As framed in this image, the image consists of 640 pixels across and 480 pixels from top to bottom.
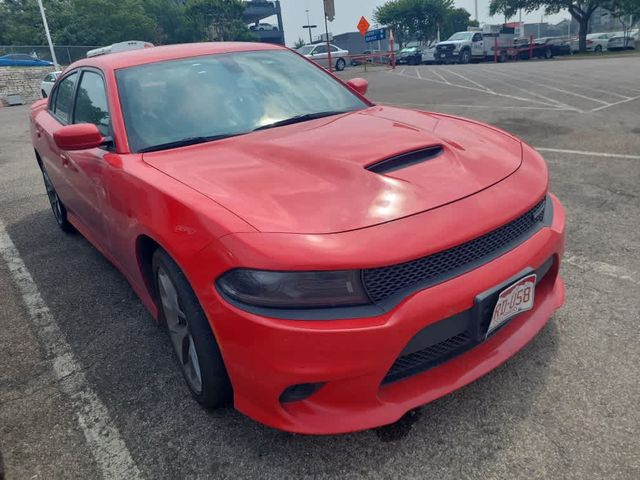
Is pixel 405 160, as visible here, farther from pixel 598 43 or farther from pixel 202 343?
pixel 598 43

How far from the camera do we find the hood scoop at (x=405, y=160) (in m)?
2.03

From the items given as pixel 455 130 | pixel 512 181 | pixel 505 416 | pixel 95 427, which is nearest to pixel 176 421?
pixel 95 427

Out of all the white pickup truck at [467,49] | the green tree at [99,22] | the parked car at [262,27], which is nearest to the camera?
the white pickup truck at [467,49]

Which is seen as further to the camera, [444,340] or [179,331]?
[179,331]

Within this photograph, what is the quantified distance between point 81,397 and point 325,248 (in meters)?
1.54

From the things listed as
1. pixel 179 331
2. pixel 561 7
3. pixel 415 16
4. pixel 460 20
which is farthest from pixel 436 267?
pixel 460 20

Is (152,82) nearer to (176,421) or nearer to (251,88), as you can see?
(251,88)

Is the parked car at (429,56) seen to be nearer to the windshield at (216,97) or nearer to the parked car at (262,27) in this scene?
the windshield at (216,97)

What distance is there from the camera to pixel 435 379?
5.95ft

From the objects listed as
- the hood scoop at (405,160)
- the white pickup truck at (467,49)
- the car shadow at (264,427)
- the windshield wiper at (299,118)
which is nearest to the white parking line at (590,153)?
the car shadow at (264,427)

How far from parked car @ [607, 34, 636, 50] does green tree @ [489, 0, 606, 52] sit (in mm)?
1739

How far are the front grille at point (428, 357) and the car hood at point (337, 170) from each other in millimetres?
501

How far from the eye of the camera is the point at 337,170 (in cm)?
202

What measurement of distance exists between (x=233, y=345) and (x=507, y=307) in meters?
1.01
